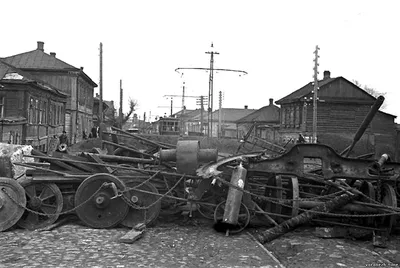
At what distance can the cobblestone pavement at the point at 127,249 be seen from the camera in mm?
6520

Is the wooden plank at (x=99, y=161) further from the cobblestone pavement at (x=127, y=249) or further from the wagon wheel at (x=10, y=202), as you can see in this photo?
the wagon wheel at (x=10, y=202)

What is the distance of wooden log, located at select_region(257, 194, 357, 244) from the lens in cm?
820

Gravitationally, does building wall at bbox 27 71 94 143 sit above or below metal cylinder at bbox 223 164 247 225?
above

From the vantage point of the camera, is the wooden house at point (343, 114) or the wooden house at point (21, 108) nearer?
the wooden house at point (21, 108)

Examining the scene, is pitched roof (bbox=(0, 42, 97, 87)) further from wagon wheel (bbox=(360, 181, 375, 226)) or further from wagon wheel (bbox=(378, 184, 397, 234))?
wagon wheel (bbox=(378, 184, 397, 234))

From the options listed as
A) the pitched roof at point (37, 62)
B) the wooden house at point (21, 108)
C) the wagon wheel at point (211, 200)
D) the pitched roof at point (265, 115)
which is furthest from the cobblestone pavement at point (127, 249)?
the pitched roof at point (265, 115)

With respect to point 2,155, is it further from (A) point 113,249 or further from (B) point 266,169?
(B) point 266,169

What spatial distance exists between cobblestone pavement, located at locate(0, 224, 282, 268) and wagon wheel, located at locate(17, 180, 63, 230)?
10.8 inches

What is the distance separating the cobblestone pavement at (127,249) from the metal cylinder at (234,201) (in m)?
0.44

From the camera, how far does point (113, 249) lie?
714cm

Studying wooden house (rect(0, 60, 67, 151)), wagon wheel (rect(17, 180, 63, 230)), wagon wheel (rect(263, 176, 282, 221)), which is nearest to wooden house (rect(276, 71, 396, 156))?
wooden house (rect(0, 60, 67, 151))

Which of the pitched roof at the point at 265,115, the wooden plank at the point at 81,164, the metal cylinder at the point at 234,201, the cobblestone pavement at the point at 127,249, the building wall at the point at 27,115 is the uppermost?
the pitched roof at the point at 265,115

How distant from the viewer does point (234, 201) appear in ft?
26.4

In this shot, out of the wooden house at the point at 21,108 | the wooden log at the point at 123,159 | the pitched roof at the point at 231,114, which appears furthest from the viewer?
the pitched roof at the point at 231,114
